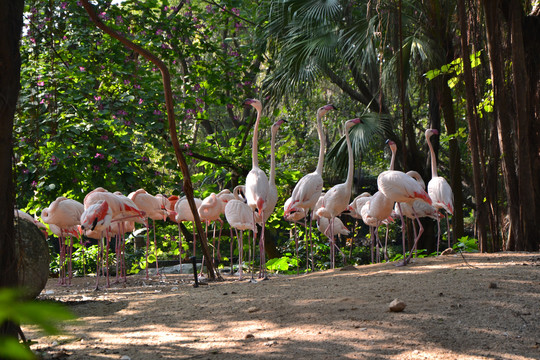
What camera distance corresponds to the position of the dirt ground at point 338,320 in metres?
3.12

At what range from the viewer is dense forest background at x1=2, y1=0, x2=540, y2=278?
6332mm

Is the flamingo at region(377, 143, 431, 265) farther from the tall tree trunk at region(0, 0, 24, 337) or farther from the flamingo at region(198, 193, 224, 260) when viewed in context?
the tall tree trunk at region(0, 0, 24, 337)

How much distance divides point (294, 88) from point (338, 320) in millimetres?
8545

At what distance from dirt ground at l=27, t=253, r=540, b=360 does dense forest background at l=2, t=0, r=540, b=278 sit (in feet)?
5.85

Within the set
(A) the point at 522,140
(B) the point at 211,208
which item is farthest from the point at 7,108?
(A) the point at 522,140

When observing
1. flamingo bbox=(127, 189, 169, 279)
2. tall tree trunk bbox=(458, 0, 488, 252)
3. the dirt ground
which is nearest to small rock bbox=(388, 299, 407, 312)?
the dirt ground

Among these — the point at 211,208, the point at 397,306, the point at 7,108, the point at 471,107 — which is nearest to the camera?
the point at 7,108

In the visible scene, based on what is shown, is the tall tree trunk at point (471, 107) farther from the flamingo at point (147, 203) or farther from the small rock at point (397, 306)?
the flamingo at point (147, 203)

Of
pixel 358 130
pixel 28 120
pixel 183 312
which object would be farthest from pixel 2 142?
pixel 358 130

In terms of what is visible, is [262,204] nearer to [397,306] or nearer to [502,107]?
[502,107]

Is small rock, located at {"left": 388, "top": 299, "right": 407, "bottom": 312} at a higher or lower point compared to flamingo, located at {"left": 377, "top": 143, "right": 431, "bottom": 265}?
lower

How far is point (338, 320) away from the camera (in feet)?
12.0

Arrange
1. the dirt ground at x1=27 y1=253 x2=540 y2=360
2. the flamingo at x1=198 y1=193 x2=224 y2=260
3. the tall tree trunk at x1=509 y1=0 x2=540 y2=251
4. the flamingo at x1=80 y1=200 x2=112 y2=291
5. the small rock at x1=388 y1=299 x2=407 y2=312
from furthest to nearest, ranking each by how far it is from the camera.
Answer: the flamingo at x1=198 y1=193 x2=224 y2=260, the flamingo at x1=80 y1=200 x2=112 y2=291, the tall tree trunk at x1=509 y1=0 x2=540 y2=251, the small rock at x1=388 y1=299 x2=407 y2=312, the dirt ground at x1=27 y1=253 x2=540 y2=360

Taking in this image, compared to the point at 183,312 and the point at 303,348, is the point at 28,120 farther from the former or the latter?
the point at 303,348
